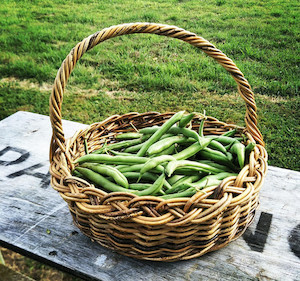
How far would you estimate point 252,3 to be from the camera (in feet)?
16.9

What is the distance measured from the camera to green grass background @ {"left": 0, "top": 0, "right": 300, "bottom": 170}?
3195 mm

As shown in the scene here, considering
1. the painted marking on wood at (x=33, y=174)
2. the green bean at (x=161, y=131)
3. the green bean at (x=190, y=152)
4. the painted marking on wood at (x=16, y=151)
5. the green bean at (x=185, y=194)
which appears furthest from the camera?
the painted marking on wood at (x=16, y=151)

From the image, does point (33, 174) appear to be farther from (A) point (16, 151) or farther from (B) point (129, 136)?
(B) point (129, 136)

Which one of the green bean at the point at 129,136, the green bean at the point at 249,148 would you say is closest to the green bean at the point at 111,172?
the green bean at the point at 129,136

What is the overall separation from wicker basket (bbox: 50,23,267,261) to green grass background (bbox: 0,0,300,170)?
1554mm

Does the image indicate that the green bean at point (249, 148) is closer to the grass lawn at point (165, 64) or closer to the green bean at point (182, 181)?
the green bean at point (182, 181)

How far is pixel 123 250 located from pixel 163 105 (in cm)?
230

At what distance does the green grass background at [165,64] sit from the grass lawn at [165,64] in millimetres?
10

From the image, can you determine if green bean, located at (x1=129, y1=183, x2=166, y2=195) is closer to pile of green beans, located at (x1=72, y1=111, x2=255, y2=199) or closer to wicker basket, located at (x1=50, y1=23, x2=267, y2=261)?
pile of green beans, located at (x1=72, y1=111, x2=255, y2=199)

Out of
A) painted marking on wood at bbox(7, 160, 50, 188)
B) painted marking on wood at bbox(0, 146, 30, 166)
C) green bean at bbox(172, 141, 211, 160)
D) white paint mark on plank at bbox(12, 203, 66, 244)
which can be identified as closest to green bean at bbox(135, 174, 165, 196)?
green bean at bbox(172, 141, 211, 160)

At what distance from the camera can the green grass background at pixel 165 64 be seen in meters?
3.20

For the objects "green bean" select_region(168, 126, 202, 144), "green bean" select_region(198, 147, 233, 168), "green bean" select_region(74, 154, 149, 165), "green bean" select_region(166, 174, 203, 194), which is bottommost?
"green bean" select_region(166, 174, 203, 194)

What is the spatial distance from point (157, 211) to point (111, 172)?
29 cm

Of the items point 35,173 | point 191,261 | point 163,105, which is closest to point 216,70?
point 163,105
